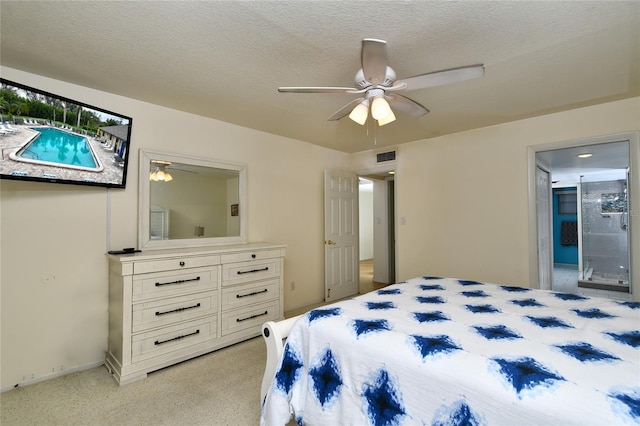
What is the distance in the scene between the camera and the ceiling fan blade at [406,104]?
78.0 inches

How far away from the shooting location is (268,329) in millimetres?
1624

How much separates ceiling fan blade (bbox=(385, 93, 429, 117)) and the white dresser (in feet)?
6.34

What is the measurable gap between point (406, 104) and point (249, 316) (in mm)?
2469

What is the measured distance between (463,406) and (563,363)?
0.42 meters

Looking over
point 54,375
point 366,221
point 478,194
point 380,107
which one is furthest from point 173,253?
point 366,221

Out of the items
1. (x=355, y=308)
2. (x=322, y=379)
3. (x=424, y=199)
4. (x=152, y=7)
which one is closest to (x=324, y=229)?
(x=424, y=199)

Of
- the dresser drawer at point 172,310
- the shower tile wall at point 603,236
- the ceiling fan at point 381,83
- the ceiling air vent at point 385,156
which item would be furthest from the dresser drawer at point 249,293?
the shower tile wall at point 603,236

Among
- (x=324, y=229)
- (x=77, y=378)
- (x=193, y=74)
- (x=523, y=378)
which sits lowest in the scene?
(x=77, y=378)

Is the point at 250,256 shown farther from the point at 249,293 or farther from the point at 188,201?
the point at 188,201

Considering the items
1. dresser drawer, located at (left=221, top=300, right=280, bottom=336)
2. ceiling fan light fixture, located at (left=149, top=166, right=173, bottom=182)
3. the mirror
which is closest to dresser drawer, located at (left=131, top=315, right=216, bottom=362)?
dresser drawer, located at (left=221, top=300, right=280, bottom=336)

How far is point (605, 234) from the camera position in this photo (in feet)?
16.9

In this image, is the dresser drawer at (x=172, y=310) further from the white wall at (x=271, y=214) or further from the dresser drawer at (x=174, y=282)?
the white wall at (x=271, y=214)

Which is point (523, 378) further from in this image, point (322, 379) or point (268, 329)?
point (268, 329)

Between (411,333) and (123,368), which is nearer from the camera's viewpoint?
(411,333)
